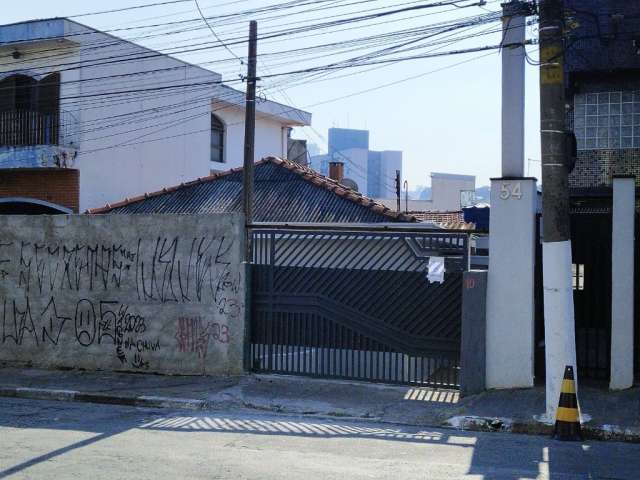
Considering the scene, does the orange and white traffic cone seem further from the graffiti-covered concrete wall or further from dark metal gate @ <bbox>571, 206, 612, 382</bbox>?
the graffiti-covered concrete wall

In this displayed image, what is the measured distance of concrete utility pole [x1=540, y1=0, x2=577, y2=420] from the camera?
8664 millimetres

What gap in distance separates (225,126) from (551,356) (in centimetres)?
2131

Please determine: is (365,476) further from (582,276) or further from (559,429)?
(582,276)

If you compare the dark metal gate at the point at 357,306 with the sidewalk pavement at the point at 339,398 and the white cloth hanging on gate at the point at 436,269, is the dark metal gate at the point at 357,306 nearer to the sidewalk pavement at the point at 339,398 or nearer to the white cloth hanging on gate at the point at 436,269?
the white cloth hanging on gate at the point at 436,269

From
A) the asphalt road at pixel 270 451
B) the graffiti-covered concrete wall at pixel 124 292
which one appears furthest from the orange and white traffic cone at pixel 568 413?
the graffiti-covered concrete wall at pixel 124 292

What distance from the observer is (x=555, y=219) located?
Result: 8.79m

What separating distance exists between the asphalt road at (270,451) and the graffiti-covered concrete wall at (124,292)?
2.45 metres

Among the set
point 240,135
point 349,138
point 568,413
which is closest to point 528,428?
point 568,413

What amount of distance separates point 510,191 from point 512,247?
2.53 feet

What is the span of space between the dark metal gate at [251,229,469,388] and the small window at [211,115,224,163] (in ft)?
55.3

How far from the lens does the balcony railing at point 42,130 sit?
20922 millimetres

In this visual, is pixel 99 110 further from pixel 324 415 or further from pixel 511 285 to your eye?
pixel 511 285

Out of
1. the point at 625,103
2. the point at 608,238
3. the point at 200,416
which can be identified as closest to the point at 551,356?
the point at 608,238

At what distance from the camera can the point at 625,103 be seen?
1661cm
